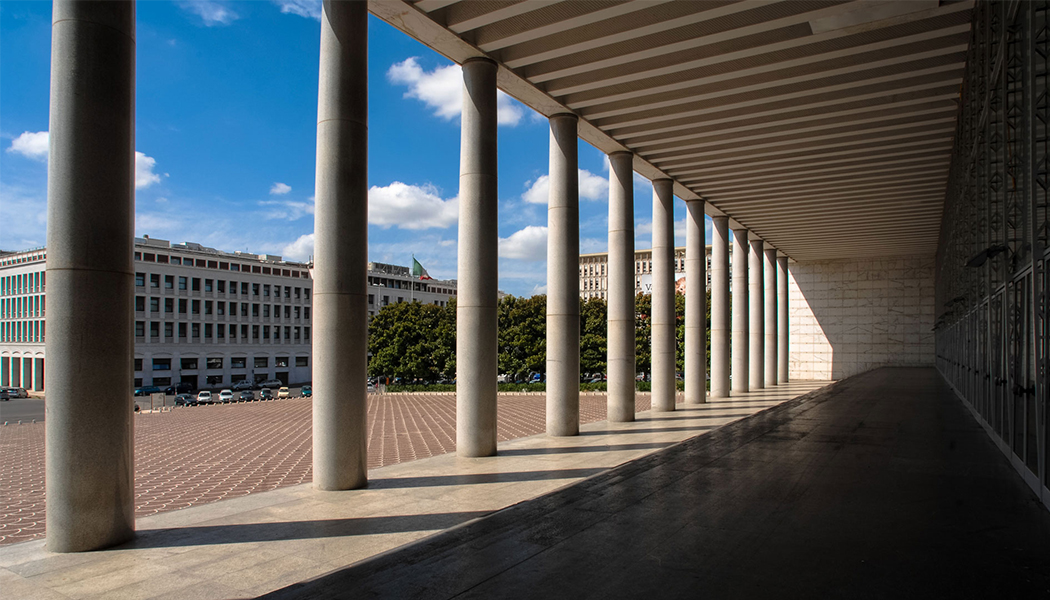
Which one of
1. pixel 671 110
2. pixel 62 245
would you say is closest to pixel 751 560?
pixel 62 245

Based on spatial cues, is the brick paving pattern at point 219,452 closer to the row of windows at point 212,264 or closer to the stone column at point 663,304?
the stone column at point 663,304

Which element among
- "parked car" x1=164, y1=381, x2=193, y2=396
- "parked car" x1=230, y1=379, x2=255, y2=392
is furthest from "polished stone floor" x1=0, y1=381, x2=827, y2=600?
"parked car" x1=164, y1=381, x2=193, y2=396

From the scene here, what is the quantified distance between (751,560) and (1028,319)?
592 centimetres

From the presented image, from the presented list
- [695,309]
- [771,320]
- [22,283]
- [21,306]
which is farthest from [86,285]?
[21,306]

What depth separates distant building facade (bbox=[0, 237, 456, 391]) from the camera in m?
62.9

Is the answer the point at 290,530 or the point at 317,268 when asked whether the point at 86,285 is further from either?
Answer: the point at 290,530

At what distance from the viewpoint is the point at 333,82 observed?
9.91m

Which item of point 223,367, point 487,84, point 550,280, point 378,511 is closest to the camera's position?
point 378,511

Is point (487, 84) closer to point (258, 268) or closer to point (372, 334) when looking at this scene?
point (372, 334)

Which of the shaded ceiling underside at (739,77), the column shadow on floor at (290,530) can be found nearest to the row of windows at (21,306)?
the shaded ceiling underside at (739,77)

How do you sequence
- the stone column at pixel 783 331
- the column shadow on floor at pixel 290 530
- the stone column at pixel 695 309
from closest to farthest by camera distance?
the column shadow on floor at pixel 290 530
the stone column at pixel 695 309
the stone column at pixel 783 331

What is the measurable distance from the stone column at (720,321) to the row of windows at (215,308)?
6101cm

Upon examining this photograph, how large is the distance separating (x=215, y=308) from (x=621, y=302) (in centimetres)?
6871

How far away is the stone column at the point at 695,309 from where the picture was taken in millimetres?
25922
